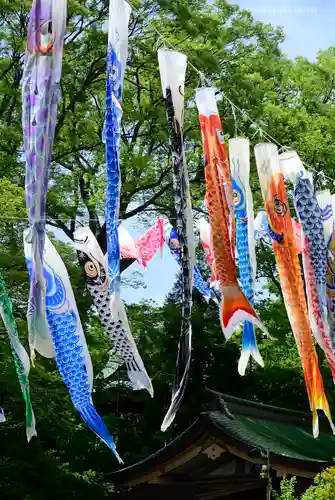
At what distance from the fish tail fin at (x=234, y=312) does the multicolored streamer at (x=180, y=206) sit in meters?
0.35

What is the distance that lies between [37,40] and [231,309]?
3.20m

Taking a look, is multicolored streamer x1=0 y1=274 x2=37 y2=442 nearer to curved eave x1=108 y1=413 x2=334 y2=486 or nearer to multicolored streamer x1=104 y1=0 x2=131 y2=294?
multicolored streamer x1=104 y1=0 x2=131 y2=294

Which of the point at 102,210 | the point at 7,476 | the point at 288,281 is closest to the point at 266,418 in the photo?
the point at 7,476

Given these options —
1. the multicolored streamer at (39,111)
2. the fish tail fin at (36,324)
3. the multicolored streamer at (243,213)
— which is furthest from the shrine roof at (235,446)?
the multicolored streamer at (39,111)

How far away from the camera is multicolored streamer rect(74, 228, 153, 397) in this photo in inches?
381

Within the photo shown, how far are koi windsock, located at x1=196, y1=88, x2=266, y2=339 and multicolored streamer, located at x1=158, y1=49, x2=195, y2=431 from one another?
421mm

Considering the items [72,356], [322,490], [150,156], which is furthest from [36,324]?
[150,156]

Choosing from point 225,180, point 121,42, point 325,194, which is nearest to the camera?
point 121,42

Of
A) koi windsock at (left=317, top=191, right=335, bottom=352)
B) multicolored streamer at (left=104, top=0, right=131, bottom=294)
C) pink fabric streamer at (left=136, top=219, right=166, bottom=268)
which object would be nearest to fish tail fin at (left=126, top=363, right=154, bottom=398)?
multicolored streamer at (left=104, top=0, right=131, bottom=294)

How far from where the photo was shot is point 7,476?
14.9 m

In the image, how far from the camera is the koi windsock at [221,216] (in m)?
9.05

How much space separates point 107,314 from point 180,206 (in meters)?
1.74

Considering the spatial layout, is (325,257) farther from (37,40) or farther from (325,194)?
(37,40)

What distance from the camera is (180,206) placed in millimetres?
8953
